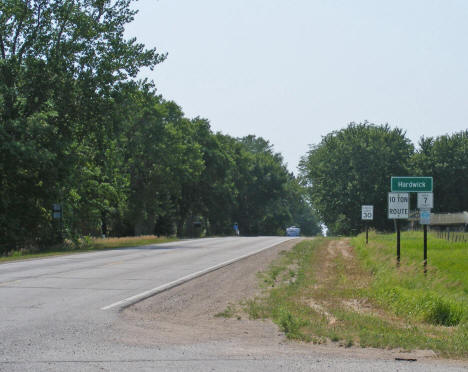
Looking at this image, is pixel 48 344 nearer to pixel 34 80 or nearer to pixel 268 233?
pixel 34 80

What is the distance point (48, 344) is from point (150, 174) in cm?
5726

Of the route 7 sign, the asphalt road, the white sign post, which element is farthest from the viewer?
the white sign post

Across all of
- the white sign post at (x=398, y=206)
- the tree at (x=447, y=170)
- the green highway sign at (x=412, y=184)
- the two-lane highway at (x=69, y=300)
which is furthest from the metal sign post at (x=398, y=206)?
the tree at (x=447, y=170)

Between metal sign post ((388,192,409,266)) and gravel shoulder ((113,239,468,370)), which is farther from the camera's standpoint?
metal sign post ((388,192,409,266))


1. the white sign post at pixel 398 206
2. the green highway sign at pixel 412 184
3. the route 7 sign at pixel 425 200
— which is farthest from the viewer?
the white sign post at pixel 398 206

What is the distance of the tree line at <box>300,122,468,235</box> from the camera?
8231 cm

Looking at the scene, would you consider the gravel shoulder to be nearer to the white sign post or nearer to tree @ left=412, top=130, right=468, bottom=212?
the white sign post

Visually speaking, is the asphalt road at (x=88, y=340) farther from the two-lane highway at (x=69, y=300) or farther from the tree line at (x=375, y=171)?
the tree line at (x=375, y=171)

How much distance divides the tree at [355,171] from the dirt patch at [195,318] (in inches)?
2629

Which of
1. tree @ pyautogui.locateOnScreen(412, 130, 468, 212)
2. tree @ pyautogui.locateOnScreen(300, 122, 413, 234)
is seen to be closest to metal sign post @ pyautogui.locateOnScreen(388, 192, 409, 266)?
tree @ pyautogui.locateOnScreen(300, 122, 413, 234)

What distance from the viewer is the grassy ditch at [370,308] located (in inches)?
357

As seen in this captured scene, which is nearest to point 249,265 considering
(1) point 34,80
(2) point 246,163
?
(1) point 34,80

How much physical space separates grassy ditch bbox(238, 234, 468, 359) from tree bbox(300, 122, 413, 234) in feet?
208

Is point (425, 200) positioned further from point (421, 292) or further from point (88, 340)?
point (88, 340)
